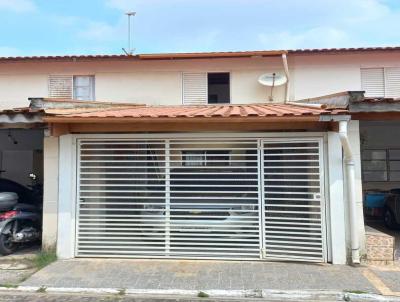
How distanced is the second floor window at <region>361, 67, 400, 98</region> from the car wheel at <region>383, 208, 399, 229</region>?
129 inches

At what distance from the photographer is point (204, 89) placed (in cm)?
1210

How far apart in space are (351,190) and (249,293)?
2820 millimetres

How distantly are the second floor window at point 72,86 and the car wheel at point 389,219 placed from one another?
902 cm

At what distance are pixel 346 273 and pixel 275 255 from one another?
1.35 meters

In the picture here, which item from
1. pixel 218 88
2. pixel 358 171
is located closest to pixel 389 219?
pixel 358 171

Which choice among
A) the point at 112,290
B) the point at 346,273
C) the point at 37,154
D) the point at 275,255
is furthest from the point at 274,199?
the point at 37,154

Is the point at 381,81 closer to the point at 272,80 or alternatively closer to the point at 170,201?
the point at 272,80

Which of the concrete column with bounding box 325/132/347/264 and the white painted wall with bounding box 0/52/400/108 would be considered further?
the white painted wall with bounding box 0/52/400/108

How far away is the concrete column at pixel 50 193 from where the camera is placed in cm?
841

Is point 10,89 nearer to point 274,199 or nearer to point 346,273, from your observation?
point 274,199

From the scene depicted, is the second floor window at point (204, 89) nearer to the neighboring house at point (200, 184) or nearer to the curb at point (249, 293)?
the neighboring house at point (200, 184)

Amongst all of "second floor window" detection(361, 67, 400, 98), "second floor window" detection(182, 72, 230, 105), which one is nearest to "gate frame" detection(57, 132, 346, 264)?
"second floor window" detection(182, 72, 230, 105)

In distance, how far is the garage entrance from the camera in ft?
26.6

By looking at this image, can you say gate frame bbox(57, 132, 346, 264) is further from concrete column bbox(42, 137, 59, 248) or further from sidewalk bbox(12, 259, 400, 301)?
sidewalk bbox(12, 259, 400, 301)
